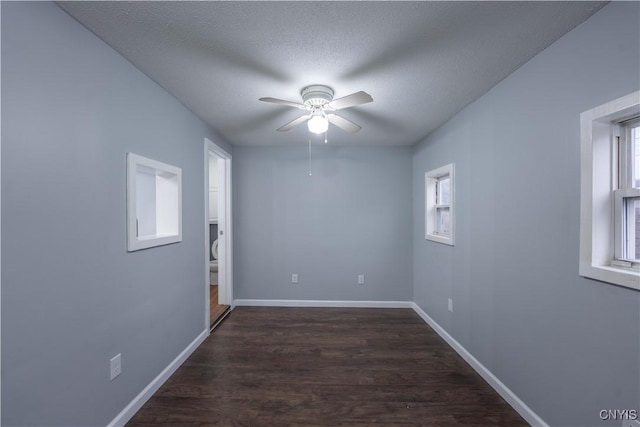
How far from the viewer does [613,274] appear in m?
1.22

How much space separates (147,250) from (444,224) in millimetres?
3104

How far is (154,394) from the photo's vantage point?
77.6 inches

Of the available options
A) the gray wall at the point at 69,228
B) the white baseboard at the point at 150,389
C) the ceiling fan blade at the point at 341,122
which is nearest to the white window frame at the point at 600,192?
the ceiling fan blade at the point at 341,122

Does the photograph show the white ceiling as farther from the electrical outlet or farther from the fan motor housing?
the electrical outlet

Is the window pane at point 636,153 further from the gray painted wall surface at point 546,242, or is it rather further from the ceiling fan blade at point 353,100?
the ceiling fan blade at point 353,100

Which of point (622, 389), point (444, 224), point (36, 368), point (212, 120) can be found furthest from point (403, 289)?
point (36, 368)

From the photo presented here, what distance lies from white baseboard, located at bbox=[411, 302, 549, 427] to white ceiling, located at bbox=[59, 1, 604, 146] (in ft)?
7.53

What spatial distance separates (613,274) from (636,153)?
2.05 feet

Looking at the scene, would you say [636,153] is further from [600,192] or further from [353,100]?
[353,100]

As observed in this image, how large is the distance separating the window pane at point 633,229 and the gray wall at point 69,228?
2.82 metres

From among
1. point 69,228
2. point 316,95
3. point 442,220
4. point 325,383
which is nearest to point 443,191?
point 442,220

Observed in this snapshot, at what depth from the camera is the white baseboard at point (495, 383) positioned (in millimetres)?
1675

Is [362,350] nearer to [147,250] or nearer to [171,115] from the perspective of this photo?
[147,250]

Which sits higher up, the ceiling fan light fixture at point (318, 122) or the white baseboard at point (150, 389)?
the ceiling fan light fixture at point (318, 122)
